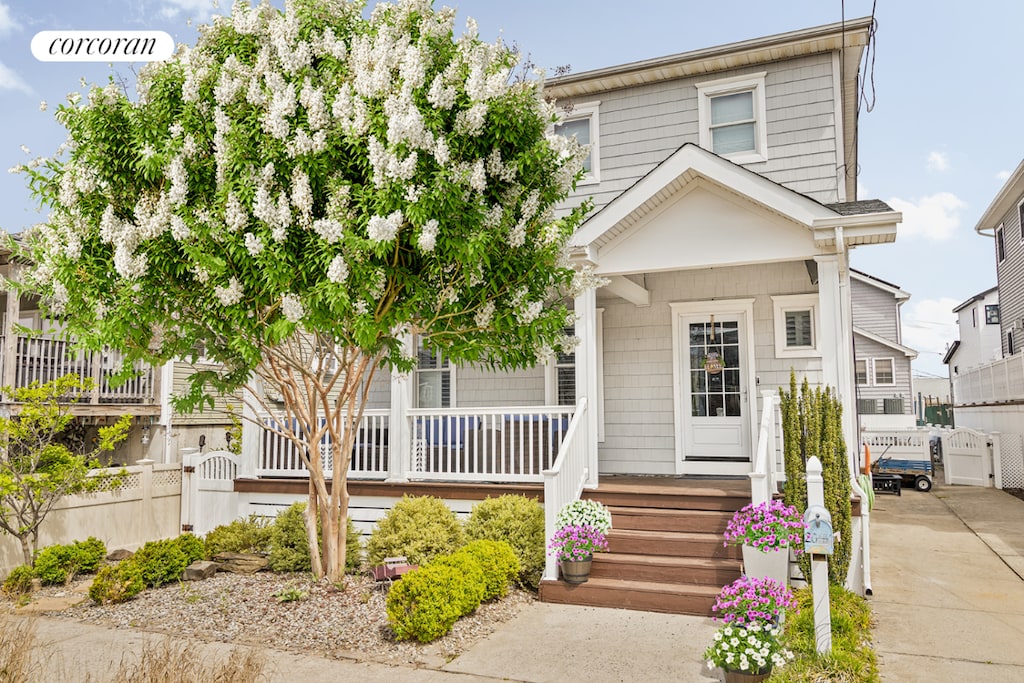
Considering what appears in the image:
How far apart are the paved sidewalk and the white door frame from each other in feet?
7.27

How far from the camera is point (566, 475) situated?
730 centimetres

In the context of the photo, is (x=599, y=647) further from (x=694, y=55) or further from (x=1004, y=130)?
(x=1004, y=130)

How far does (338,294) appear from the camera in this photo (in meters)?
4.93

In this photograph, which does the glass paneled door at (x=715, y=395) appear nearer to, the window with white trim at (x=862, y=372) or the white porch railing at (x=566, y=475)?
the white porch railing at (x=566, y=475)

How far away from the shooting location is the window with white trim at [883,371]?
2367 cm

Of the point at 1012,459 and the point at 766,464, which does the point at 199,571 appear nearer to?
the point at 766,464

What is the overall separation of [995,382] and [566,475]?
16.0 meters

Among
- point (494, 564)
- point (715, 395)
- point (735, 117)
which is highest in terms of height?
point (735, 117)

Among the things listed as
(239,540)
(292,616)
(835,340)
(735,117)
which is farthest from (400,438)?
(735,117)

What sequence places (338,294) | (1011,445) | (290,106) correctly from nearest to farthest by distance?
(338,294) < (290,106) < (1011,445)

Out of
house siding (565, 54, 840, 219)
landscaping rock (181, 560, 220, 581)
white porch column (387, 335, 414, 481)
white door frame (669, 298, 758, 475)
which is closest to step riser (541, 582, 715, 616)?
white porch column (387, 335, 414, 481)

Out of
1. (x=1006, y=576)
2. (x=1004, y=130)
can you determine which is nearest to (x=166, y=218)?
(x=1006, y=576)

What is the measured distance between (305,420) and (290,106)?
307 cm

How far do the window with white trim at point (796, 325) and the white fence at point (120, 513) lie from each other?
8860 mm
